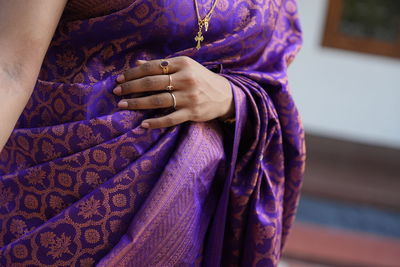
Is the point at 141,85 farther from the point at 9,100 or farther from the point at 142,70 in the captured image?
the point at 9,100

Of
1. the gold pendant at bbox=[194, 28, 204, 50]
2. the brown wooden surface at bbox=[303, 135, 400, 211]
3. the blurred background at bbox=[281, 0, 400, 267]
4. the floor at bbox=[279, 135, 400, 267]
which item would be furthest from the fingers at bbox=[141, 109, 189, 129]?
the blurred background at bbox=[281, 0, 400, 267]

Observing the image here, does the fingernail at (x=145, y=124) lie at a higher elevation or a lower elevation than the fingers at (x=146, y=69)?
lower

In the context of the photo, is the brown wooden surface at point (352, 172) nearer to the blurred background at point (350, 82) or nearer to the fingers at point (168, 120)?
the blurred background at point (350, 82)

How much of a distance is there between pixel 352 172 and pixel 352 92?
0.68m

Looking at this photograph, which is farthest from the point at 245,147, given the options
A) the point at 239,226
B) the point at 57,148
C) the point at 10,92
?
the point at 10,92

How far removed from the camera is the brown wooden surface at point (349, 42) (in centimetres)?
470

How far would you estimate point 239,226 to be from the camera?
3.52 feet

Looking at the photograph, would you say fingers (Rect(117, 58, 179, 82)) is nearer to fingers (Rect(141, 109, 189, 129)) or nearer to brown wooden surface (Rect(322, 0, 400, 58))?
fingers (Rect(141, 109, 189, 129))

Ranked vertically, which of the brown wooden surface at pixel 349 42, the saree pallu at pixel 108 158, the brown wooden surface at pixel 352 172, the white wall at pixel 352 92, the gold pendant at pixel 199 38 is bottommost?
the brown wooden surface at pixel 352 172

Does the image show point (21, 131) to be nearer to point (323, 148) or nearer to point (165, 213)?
point (165, 213)

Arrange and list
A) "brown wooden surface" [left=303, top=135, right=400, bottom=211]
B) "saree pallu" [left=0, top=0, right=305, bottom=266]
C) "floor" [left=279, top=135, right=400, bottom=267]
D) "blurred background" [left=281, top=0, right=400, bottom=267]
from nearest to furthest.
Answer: "saree pallu" [left=0, top=0, right=305, bottom=266] → "floor" [left=279, top=135, right=400, bottom=267] → "brown wooden surface" [left=303, top=135, right=400, bottom=211] → "blurred background" [left=281, top=0, right=400, bottom=267]

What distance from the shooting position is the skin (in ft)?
2.52

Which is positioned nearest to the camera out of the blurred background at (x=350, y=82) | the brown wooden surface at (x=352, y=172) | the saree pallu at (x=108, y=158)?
the saree pallu at (x=108, y=158)

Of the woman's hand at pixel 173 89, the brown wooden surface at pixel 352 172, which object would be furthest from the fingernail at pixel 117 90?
the brown wooden surface at pixel 352 172
